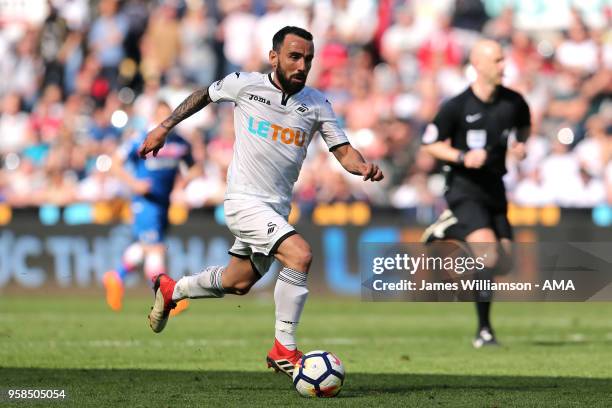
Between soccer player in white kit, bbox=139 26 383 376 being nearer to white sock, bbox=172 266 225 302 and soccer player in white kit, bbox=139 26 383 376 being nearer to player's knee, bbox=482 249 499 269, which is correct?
white sock, bbox=172 266 225 302

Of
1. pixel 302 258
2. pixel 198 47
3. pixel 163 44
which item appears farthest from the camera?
pixel 163 44

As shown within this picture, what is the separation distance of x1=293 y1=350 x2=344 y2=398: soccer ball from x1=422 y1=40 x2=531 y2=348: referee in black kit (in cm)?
419

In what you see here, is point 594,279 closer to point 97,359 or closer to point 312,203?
point 97,359

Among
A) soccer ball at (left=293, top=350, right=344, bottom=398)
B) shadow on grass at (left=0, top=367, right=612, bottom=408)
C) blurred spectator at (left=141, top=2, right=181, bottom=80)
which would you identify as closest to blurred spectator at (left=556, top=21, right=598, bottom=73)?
blurred spectator at (left=141, top=2, right=181, bottom=80)

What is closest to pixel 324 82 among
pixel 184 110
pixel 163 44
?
pixel 163 44

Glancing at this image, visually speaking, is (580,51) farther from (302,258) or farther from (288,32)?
(302,258)

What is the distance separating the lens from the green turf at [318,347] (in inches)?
332

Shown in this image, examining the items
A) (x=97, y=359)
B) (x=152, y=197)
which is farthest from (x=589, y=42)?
(x=97, y=359)

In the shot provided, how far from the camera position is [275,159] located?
29.6 ft

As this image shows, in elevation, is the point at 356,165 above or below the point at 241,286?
above

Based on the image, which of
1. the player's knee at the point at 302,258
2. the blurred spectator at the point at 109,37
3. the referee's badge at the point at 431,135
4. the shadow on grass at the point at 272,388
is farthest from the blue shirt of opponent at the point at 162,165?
the player's knee at the point at 302,258

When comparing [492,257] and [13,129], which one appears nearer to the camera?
[492,257]

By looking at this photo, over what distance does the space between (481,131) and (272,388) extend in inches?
174

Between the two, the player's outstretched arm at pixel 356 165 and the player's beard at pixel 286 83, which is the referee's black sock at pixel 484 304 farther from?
the player's beard at pixel 286 83
